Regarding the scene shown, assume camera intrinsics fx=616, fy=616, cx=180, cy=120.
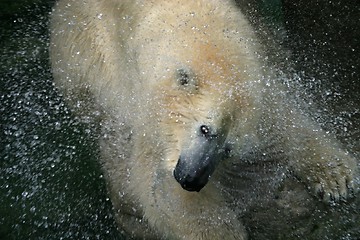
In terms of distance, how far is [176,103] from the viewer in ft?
9.45

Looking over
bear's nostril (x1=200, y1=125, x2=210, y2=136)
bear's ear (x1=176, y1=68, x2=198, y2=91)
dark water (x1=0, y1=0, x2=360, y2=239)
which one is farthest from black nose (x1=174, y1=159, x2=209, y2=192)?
dark water (x1=0, y1=0, x2=360, y2=239)

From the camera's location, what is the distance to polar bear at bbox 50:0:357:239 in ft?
9.21

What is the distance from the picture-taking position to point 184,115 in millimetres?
2801

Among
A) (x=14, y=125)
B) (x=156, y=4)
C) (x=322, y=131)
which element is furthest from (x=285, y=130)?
(x=14, y=125)

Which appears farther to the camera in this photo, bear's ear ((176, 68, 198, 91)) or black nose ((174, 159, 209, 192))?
bear's ear ((176, 68, 198, 91))

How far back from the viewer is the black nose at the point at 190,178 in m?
2.54

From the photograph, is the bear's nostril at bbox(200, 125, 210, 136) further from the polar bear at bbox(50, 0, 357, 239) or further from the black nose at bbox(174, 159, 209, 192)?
the black nose at bbox(174, 159, 209, 192)

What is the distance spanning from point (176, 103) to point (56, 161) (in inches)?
43.8

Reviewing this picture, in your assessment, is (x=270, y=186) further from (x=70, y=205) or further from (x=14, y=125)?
(x=14, y=125)

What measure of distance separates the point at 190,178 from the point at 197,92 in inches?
18.2

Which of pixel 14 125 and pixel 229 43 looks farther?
pixel 14 125

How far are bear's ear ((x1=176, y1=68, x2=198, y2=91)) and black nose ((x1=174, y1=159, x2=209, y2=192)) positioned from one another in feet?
1.37

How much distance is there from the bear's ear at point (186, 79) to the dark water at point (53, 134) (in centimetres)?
96

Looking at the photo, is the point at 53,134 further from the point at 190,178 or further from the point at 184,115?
the point at 190,178
